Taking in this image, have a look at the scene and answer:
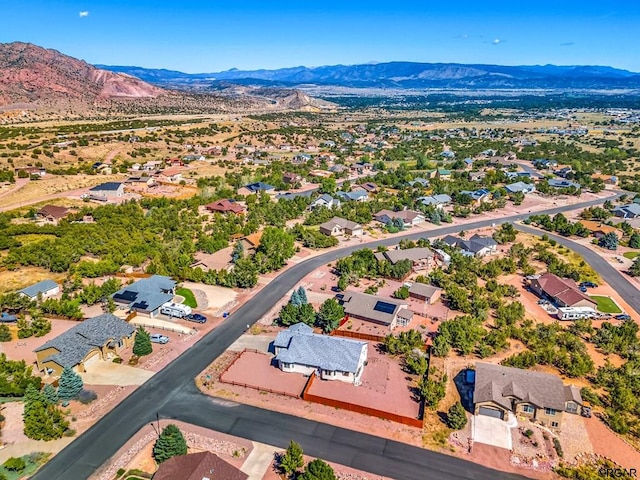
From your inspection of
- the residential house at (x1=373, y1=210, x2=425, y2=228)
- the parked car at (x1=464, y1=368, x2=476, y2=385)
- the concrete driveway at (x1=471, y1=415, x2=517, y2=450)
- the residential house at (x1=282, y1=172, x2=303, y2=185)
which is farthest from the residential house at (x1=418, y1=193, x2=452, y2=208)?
the concrete driveway at (x1=471, y1=415, x2=517, y2=450)

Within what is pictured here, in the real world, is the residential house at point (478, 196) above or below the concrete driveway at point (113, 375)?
above

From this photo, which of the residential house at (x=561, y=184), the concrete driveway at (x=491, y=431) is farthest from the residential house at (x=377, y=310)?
the residential house at (x=561, y=184)

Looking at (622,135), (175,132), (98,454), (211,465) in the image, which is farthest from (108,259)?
(622,135)

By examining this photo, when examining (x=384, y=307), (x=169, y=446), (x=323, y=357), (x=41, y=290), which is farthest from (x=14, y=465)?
(x=384, y=307)

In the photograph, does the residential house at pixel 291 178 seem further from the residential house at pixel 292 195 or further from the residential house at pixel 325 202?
the residential house at pixel 325 202

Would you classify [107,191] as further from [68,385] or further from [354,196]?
[68,385]

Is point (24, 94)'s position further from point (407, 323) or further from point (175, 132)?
point (407, 323)
